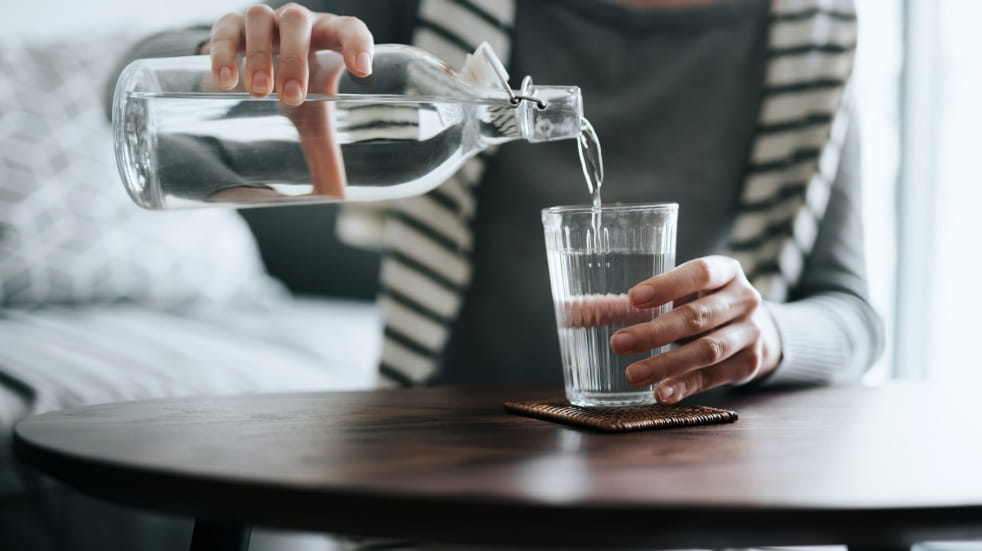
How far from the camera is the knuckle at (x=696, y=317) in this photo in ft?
2.05

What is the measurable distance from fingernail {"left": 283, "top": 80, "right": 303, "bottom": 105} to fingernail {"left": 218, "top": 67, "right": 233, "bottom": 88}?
1.8 inches

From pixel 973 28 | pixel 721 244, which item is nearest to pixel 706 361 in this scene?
pixel 721 244

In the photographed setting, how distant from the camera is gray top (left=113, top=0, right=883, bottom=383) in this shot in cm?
124

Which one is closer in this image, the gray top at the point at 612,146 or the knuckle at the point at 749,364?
the knuckle at the point at 749,364

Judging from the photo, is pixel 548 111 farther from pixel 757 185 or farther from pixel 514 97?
pixel 757 185

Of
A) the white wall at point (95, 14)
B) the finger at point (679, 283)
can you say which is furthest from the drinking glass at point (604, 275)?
the white wall at point (95, 14)

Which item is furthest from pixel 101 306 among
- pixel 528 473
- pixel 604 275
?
pixel 528 473

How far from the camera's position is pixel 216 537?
69 cm

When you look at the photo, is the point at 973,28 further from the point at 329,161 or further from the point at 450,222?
the point at 329,161

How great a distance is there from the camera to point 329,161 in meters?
0.77

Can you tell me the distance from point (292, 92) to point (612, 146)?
71cm

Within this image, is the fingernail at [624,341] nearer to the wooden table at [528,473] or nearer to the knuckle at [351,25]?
the wooden table at [528,473]

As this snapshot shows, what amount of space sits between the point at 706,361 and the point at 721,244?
0.63m

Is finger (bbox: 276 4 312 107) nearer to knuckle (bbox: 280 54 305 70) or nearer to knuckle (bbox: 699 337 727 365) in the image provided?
knuckle (bbox: 280 54 305 70)
